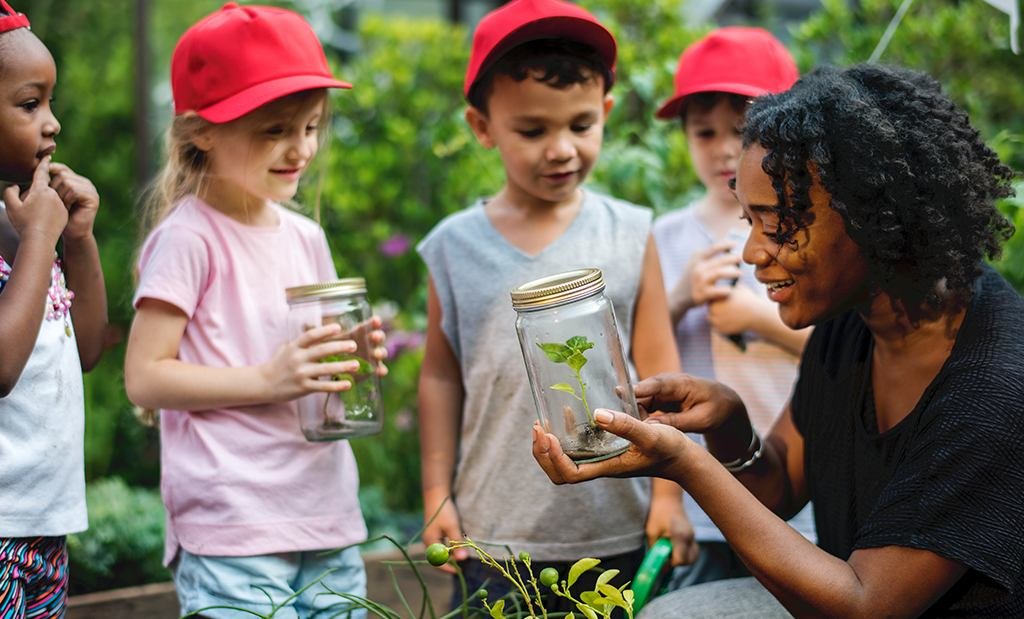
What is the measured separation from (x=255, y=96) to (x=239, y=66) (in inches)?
3.7

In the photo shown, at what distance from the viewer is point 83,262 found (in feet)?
6.83

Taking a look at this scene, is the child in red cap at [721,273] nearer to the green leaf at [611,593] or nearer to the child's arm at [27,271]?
the green leaf at [611,593]

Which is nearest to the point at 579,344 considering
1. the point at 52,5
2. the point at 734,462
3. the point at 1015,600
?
the point at 734,462

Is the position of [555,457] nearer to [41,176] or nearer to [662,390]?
[662,390]

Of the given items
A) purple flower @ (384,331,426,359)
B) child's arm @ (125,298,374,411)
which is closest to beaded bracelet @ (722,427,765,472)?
child's arm @ (125,298,374,411)

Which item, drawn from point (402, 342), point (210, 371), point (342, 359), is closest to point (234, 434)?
point (210, 371)

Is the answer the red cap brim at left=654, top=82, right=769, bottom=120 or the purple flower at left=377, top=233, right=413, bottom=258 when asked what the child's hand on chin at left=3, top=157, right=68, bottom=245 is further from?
the purple flower at left=377, top=233, right=413, bottom=258

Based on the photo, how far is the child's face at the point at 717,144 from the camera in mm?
2809

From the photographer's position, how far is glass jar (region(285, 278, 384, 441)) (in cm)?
218

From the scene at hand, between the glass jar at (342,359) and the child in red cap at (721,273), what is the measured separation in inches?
33.5

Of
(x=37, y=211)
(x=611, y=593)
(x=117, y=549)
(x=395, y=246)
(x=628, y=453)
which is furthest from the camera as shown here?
(x=395, y=246)

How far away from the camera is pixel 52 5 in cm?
740

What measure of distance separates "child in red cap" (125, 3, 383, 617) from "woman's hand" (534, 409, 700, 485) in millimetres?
570

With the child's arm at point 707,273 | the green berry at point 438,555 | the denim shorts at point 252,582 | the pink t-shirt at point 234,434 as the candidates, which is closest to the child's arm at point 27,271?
the pink t-shirt at point 234,434
